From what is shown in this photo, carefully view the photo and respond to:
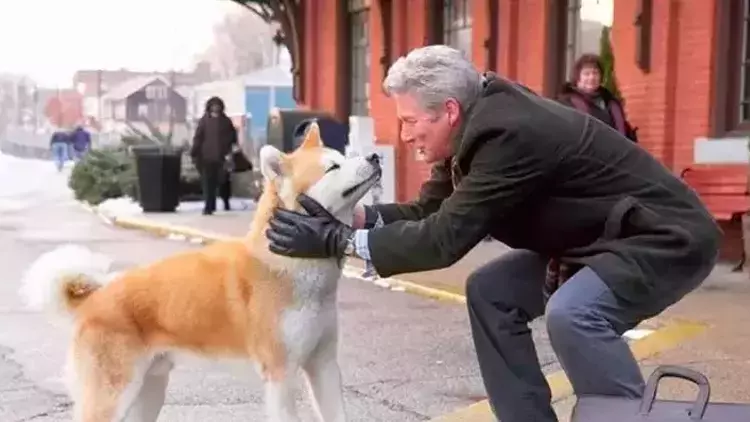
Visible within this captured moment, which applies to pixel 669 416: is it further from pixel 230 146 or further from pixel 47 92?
pixel 47 92

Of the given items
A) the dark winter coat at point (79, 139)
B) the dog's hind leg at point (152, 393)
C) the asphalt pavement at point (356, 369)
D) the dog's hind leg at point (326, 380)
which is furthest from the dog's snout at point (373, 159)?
the dark winter coat at point (79, 139)

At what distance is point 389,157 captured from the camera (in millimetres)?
15172

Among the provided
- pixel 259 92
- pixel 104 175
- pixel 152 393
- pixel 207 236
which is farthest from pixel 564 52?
pixel 259 92

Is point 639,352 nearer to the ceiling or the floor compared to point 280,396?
nearer to the floor

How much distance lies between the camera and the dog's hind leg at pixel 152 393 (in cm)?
421

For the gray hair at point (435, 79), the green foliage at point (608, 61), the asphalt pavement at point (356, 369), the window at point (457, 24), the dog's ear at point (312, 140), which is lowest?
the asphalt pavement at point (356, 369)

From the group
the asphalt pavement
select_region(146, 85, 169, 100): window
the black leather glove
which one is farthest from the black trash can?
select_region(146, 85, 169, 100): window

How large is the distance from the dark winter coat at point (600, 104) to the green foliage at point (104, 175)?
14.0 metres

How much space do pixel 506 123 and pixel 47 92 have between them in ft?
325

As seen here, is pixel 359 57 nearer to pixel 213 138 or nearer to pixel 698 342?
pixel 213 138

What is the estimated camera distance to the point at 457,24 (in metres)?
14.6

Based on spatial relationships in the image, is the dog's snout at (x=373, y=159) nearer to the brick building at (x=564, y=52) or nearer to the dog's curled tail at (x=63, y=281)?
the dog's curled tail at (x=63, y=281)

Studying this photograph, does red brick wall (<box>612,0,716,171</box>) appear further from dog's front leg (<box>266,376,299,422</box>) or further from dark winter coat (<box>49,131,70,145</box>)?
dark winter coat (<box>49,131,70,145</box>)

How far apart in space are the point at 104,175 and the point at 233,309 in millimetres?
19122
